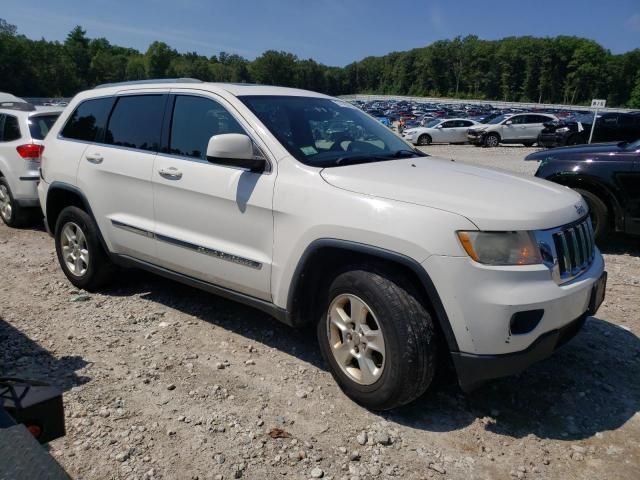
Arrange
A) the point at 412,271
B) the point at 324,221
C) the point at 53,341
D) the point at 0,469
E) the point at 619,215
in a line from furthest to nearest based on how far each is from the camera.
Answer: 1. the point at 619,215
2. the point at 53,341
3. the point at 324,221
4. the point at 412,271
5. the point at 0,469

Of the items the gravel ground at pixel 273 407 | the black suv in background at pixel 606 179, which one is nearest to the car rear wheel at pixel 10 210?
the gravel ground at pixel 273 407

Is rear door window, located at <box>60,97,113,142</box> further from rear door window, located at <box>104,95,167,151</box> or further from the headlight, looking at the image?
the headlight

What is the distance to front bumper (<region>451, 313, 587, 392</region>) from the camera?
99.5 inches

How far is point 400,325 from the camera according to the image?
263cm

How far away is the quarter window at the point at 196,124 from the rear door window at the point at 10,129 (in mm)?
4527

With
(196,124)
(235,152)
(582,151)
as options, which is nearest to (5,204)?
(196,124)

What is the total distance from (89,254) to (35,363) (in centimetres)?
124

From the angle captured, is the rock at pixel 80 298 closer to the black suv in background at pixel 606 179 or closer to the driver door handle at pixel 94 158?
the driver door handle at pixel 94 158

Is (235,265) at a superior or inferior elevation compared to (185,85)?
inferior

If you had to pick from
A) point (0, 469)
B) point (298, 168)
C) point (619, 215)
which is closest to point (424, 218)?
point (298, 168)

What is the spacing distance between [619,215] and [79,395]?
5742 millimetres

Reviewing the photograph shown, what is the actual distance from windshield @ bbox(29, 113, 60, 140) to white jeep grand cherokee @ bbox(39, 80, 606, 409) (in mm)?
3291

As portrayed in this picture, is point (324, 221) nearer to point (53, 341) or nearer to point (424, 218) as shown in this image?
point (424, 218)

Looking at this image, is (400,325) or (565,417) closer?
(400,325)
